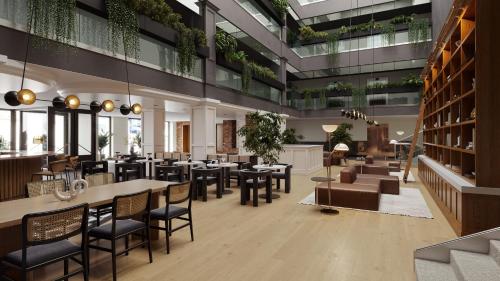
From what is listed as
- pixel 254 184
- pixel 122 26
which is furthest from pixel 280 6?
pixel 254 184

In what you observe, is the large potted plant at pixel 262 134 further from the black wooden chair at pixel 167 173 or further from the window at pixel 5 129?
the window at pixel 5 129

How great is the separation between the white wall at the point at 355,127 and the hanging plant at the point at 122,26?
1486cm

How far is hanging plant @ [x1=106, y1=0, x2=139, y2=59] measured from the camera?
5.85m

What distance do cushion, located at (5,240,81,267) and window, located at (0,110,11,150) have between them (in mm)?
12123

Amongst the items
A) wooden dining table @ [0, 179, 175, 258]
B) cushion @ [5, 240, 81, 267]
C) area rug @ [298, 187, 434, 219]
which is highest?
wooden dining table @ [0, 179, 175, 258]

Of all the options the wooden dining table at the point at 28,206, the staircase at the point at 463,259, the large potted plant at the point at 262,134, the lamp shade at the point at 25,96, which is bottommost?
the staircase at the point at 463,259

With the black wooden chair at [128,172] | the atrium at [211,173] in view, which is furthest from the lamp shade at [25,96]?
the black wooden chair at [128,172]

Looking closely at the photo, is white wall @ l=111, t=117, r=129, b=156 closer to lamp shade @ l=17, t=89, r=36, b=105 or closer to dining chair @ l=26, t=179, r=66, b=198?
lamp shade @ l=17, t=89, r=36, b=105

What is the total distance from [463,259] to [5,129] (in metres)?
15.1

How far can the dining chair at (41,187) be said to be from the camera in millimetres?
3365

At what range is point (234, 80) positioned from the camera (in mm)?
11211

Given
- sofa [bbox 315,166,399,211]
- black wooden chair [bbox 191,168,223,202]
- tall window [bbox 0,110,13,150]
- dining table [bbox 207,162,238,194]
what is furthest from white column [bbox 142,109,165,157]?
sofa [bbox 315,166,399,211]

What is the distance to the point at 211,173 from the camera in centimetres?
662

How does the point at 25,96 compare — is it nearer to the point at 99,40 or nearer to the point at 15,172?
the point at 99,40
